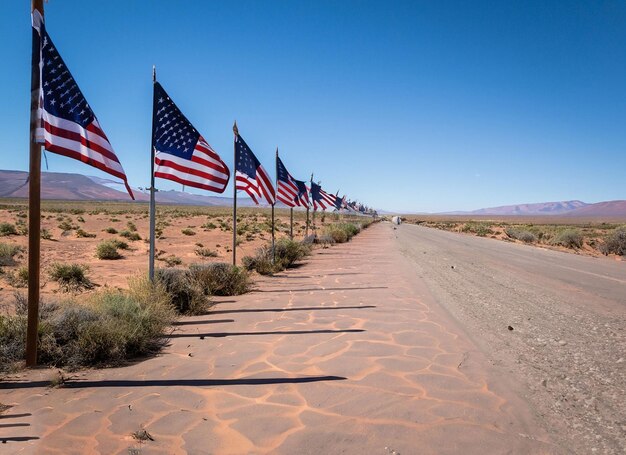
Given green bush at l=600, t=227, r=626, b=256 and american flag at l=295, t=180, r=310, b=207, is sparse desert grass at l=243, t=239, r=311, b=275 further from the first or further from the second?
green bush at l=600, t=227, r=626, b=256

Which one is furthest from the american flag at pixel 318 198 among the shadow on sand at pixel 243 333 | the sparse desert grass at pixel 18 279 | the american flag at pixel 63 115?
the american flag at pixel 63 115

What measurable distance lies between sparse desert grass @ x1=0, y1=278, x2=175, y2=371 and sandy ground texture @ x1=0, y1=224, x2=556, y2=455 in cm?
31

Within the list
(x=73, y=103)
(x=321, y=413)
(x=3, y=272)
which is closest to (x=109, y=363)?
(x=321, y=413)

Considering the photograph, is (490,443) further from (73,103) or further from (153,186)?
(153,186)

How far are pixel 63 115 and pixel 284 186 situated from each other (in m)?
11.0

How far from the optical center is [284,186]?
15.7 meters

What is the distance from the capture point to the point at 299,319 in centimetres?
693

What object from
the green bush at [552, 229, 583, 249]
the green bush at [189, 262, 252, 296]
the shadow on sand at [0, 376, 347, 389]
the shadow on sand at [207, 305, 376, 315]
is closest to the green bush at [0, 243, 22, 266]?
the green bush at [189, 262, 252, 296]

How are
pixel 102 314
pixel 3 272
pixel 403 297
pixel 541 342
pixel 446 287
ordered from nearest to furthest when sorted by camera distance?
pixel 102 314
pixel 541 342
pixel 403 297
pixel 446 287
pixel 3 272

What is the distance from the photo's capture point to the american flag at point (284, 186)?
50.2 feet

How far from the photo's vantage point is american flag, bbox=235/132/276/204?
38.2 feet

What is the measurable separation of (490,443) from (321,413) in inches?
54.4

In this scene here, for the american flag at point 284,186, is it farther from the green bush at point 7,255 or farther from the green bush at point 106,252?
the green bush at point 7,255

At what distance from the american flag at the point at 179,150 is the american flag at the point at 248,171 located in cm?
309
